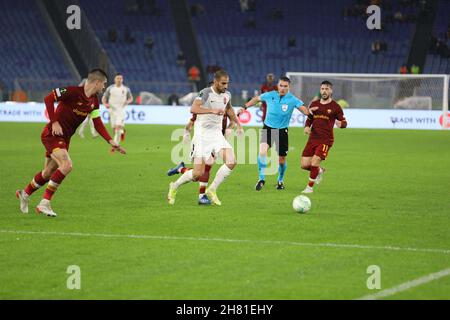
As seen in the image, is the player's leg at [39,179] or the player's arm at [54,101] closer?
the player's arm at [54,101]

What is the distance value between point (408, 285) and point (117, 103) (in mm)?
20823

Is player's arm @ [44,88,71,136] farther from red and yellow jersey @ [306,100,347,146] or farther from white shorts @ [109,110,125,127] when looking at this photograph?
white shorts @ [109,110,125,127]

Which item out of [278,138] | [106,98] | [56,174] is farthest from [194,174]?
[106,98]

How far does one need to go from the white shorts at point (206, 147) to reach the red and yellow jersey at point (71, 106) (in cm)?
197

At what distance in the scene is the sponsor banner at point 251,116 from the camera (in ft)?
125

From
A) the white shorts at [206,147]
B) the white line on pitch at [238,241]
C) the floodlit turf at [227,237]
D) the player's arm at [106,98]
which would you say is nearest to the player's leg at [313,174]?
the floodlit turf at [227,237]

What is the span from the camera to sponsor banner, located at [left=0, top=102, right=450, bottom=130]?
38031mm

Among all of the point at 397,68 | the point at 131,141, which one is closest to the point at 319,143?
the point at 131,141

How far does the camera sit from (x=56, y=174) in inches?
500

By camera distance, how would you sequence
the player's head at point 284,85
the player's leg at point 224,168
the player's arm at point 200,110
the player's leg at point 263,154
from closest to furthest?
the player's arm at point 200,110 < the player's leg at point 224,168 < the player's leg at point 263,154 < the player's head at point 284,85

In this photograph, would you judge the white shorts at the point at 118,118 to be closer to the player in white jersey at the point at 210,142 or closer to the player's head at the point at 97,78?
the player in white jersey at the point at 210,142

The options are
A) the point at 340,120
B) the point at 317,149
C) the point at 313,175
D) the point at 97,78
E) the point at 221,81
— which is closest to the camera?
the point at 97,78

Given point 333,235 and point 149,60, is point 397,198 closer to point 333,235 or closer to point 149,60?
point 333,235

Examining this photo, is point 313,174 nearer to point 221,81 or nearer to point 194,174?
point 194,174
